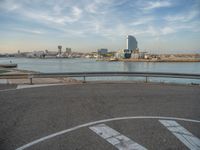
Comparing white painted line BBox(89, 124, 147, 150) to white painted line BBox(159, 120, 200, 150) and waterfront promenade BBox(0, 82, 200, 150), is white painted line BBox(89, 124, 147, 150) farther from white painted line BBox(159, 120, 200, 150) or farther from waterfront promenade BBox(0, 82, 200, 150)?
white painted line BBox(159, 120, 200, 150)

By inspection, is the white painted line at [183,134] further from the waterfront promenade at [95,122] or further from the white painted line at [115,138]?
the white painted line at [115,138]

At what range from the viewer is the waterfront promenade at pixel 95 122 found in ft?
14.2

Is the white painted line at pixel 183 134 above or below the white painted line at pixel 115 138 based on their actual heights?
below

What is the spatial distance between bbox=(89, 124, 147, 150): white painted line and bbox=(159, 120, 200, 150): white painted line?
999 mm

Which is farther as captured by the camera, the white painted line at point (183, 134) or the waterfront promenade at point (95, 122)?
the waterfront promenade at point (95, 122)

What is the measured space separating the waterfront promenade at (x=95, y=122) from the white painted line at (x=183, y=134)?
0.02m

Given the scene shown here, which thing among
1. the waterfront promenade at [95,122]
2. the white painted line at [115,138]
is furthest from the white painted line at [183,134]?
the white painted line at [115,138]

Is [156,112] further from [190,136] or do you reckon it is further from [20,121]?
[20,121]

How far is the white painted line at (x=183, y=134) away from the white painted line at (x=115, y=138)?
3.28 feet

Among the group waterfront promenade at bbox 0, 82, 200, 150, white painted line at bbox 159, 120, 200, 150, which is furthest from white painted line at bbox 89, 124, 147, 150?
white painted line at bbox 159, 120, 200, 150

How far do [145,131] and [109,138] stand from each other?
990 millimetres

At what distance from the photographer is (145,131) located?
5.00 meters

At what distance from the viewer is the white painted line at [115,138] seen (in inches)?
162

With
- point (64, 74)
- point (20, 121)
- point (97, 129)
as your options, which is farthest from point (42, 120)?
point (64, 74)
